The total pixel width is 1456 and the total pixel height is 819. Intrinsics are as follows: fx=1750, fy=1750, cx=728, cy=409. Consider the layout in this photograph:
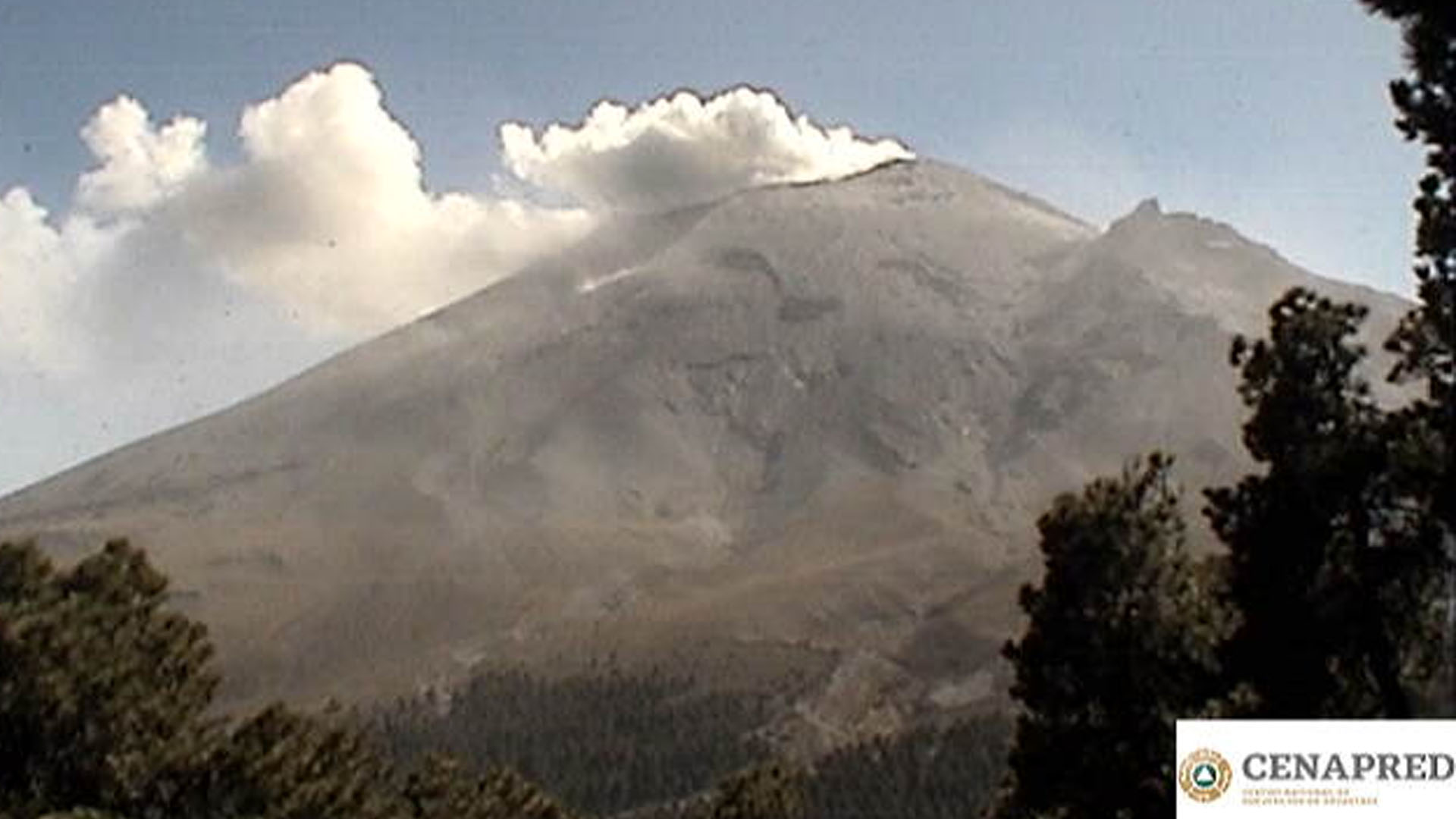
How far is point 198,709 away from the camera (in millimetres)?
31672

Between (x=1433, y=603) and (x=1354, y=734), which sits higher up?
(x=1433, y=603)

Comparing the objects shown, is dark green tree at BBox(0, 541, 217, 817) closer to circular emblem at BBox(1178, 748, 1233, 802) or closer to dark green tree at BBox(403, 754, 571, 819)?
dark green tree at BBox(403, 754, 571, 819)

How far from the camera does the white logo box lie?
586 inches

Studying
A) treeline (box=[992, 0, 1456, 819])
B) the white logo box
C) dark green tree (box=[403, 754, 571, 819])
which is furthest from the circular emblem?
dark green tree (box=[403, 754, 571, 819])

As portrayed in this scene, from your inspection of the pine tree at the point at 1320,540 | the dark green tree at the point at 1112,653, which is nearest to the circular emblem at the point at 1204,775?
the pine tree at the point at 1320,540

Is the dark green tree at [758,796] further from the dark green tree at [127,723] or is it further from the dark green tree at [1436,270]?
the dark green tree at [1436,270]

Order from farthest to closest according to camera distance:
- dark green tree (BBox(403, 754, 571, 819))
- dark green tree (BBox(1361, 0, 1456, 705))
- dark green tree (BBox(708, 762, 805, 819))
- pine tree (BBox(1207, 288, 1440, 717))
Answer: dark green tree (BBox(403, 754, 571, 819))
dark green tree (BBox(708, 762, 805, 819))
pine tree (BBox(1207, 288, 1440, 717))
dark green tree (BBox(1361, 0, 1456, 705))

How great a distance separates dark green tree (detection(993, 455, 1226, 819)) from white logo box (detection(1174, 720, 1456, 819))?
512cm

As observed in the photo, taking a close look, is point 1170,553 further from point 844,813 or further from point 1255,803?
point 844,813

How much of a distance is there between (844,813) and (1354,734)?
609 feet

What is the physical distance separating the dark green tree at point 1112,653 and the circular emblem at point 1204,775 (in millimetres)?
4929

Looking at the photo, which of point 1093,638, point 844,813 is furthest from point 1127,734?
point 844,813

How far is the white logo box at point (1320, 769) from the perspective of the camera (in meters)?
14.9

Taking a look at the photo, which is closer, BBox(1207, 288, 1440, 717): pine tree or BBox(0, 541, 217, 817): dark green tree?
BBox(1207, 288, 1440, 717): pine tree
